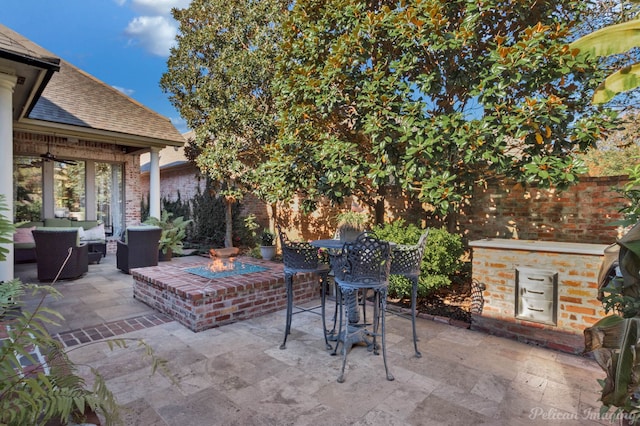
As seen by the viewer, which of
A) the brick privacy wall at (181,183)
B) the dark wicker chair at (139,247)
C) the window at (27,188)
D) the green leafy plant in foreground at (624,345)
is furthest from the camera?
the brick privacy wall at (181,183)

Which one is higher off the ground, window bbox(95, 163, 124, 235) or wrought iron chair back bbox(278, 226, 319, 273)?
window bbox(95, 163, 124, 235)

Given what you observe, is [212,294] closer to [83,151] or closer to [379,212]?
[379,212]

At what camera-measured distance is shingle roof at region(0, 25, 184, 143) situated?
735 centimetres

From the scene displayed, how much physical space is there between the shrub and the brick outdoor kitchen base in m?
1.42

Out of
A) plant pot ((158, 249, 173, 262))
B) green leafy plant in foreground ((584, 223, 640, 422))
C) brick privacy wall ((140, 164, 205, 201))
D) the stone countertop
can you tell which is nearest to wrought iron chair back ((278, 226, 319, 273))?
the stone countertop

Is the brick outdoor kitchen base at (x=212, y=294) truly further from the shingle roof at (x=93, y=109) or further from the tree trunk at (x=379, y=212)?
the shingle roof at (x=93, y=109)

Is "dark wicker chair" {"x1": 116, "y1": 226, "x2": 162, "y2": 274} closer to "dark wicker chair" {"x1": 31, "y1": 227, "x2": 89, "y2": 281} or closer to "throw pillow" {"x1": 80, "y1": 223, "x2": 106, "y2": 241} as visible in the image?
"dark wicker chair" {"x1": 31, "y1": 227, "x2": 89, "y2": 281}

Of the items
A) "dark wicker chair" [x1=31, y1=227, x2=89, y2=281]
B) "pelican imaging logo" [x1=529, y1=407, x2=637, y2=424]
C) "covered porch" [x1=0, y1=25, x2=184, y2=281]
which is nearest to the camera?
"pelican imaging logo" [x1=529, y1=407, x2=637, y2=424]

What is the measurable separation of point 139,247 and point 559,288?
22.8 ft

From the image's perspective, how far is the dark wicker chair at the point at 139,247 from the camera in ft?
21.4

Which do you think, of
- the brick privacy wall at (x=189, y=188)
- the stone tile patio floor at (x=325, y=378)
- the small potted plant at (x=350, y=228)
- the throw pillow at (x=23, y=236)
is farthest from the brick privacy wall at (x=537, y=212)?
the throw pillow at (x=23, y=236)

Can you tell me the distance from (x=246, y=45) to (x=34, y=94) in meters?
4.63

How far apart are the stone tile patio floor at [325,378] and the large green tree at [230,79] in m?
4.72

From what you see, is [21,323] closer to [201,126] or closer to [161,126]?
[201,126]
